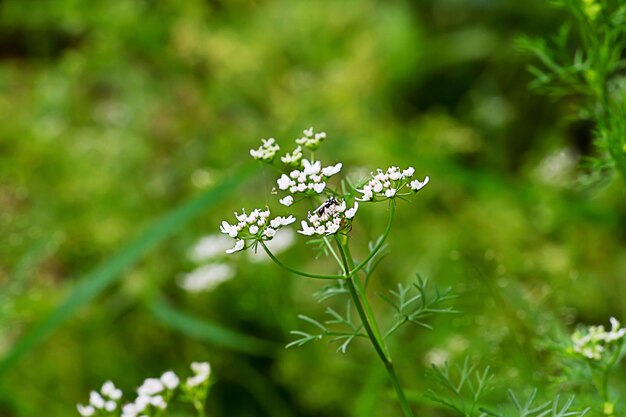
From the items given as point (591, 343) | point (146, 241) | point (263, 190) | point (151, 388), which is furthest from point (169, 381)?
point (263, 190)

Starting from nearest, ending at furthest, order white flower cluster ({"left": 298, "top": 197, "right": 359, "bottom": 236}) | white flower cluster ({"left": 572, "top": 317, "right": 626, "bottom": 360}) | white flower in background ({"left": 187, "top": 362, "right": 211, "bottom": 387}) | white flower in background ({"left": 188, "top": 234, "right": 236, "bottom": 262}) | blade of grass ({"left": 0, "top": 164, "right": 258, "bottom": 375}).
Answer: white flower cluster ({"left": 298, "top": 197, "right": 359, "bottom": 236}) → white flower cluster ({"left": 572, "top": 317, "right": 626, "bottom": 360}) → white flower in background ({"left": 187, "top": 362, "right": 211, "bottom": 387}) → blade of grass ({"left": 0, "top": 164, "right": 258, "bottom": 375}) → white flower in background ({"left": 188, "top": 234, "right": 236, "bottom": 262})

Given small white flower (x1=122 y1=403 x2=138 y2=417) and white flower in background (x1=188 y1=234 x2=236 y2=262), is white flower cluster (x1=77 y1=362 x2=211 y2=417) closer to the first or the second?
small white flower (x1=122 y1=403 x2=138 y2=417)

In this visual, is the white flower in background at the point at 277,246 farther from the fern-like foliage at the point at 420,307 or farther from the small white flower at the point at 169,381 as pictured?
the fern-like foliage at the point at 420,307

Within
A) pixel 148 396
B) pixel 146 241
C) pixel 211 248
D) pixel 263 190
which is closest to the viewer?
pixel 148 396

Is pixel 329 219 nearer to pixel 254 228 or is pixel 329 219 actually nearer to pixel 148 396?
pixel 254 228

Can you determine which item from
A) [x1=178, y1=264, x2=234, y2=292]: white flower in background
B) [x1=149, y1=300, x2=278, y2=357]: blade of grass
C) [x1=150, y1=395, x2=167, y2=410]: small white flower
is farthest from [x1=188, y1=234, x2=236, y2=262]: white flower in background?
[x1=150, y1=395, x2=167, y2=410]: small white flower

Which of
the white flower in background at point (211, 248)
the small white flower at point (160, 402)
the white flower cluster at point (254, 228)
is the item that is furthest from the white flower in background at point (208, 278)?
the white flower cluster at point (254, 228)
